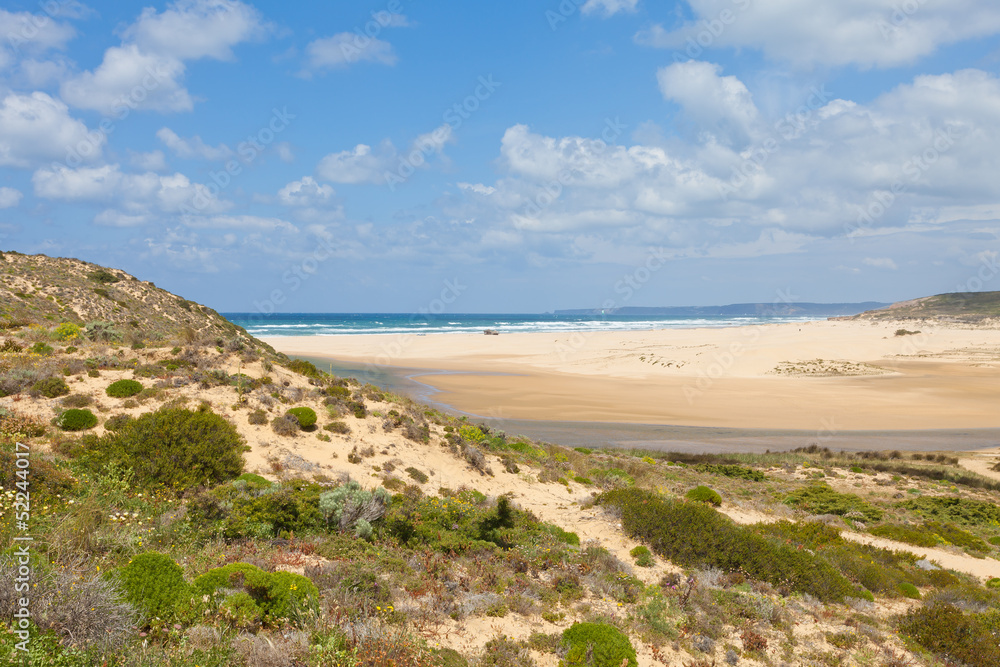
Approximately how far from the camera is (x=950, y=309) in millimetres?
143250

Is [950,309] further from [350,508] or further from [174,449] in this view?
[174,449]

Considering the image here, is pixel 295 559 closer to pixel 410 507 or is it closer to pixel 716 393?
pixel 410 507

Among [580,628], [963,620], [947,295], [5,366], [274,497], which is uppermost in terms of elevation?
[947,295]

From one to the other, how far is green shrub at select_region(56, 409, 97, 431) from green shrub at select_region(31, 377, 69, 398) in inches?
54.6

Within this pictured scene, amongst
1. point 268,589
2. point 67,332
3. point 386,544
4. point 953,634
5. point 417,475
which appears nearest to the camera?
point 268,589

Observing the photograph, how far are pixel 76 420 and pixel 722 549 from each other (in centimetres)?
1430

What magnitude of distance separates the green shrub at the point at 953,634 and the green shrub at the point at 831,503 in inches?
338

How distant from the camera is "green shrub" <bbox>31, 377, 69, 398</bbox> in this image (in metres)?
13.2

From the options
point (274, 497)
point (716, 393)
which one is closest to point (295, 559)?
point (274, 497)

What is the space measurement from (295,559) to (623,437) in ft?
74.0

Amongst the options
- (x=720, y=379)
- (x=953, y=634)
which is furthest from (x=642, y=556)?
(x=720, y=379)

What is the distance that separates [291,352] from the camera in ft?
209

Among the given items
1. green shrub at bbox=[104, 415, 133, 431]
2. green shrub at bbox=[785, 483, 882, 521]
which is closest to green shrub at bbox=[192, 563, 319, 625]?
green shrub at bbox=[104, 415, 133, 431]

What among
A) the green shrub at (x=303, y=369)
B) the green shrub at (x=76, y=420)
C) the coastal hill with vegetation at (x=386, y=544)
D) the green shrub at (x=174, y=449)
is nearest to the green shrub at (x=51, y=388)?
the coastal hill with vegetation at (x=386, y=544)
